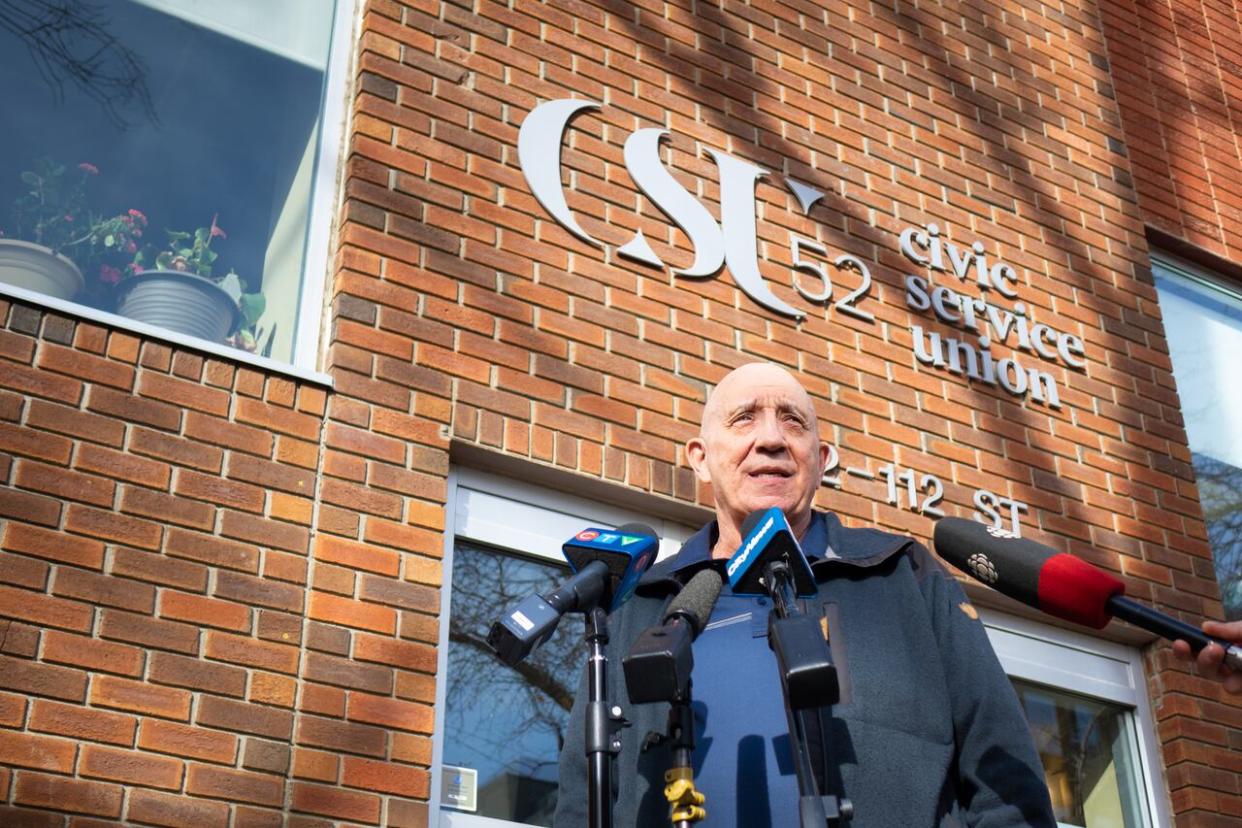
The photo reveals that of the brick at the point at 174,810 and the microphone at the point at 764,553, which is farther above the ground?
the microphone at the point at 764,553

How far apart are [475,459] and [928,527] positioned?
66.7 inches

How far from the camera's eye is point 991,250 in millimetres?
6254

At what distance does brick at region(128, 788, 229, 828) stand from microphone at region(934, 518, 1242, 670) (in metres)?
1.91

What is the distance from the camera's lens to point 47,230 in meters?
4.41

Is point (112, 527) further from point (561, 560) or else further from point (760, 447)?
point (760, 447)

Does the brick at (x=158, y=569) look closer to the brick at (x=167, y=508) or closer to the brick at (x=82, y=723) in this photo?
the brick at (x=167, y=508)

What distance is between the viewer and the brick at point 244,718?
3871mm

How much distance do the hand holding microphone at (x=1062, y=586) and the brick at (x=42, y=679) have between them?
208 centimetres

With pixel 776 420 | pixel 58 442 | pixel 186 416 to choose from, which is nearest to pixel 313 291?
pixel 186 416

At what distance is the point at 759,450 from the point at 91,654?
169 centimetres

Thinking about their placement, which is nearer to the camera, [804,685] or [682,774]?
[804,685]

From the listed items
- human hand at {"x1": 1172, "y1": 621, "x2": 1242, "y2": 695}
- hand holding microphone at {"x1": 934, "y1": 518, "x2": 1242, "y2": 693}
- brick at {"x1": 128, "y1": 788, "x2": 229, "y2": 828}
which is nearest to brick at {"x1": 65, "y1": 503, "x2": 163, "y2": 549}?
brick at {"x1": 128, "y1": 788, "x2": 229, "y2": 828}

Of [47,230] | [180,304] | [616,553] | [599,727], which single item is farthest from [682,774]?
[47,230]

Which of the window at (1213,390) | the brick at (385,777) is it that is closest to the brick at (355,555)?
the brick at (385,777)
